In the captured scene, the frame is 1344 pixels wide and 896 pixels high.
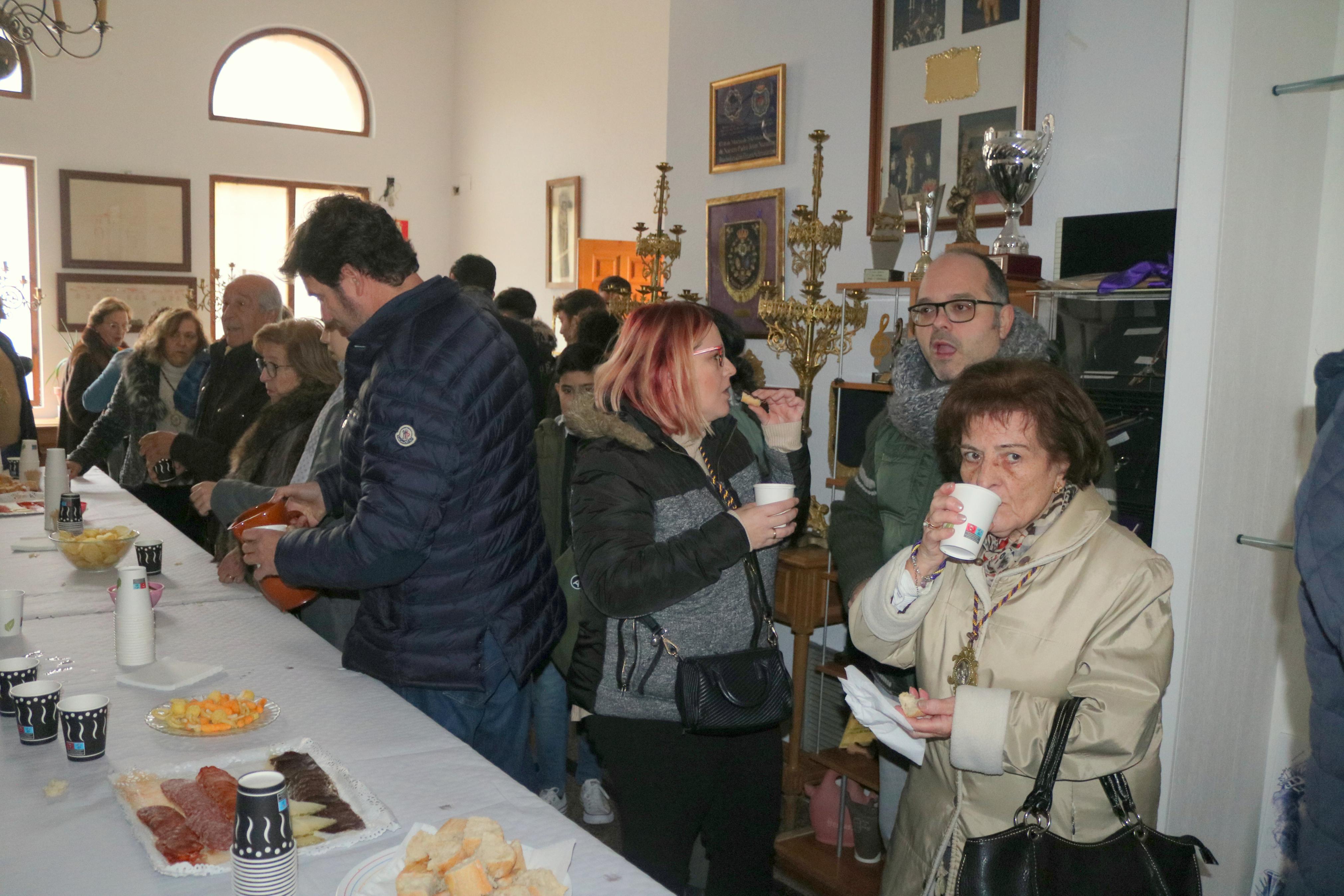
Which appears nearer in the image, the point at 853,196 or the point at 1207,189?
the point at 1207,189

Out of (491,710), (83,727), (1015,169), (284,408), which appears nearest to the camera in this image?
(83,727)

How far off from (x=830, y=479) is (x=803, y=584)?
37 centimetres

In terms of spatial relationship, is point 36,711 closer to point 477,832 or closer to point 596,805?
point 477,832

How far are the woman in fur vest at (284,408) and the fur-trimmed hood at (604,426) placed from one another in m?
1.16

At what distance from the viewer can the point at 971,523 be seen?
1407 millimetres

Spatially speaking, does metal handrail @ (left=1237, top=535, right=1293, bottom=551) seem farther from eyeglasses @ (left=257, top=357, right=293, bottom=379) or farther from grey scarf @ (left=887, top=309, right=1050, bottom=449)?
eyeglasses @ (left=257, top=357, right=293, bottom=379)

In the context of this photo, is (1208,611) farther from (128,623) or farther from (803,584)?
(128,623)

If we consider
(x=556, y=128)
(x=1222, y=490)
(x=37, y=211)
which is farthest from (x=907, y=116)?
(x=37, y=211)

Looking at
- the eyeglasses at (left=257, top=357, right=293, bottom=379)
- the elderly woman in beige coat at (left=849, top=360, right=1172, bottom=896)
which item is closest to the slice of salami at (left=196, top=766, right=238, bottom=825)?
the elderly woman in beige coat at (left=849, top=360, right=1172, bottom=896)

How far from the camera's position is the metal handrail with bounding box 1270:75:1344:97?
1.83 metres

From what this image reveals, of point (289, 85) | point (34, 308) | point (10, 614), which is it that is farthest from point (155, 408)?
point (289, 85)

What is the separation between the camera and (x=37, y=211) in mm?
7918

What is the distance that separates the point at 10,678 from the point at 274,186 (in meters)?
8.10

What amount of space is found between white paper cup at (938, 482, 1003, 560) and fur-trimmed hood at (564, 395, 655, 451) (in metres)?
0.68
